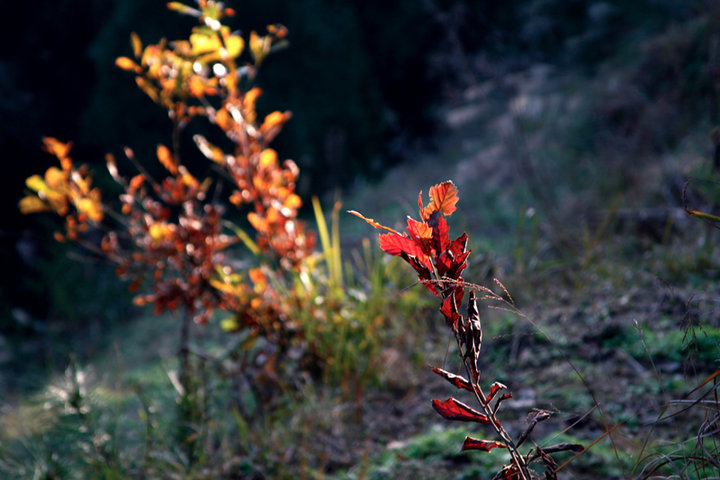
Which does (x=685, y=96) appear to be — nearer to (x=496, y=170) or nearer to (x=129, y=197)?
(x=496, y=170)

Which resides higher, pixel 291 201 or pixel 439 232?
pixel 291 201

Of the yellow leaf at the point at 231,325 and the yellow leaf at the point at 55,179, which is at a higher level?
the yellow leaf at the point at 55,179

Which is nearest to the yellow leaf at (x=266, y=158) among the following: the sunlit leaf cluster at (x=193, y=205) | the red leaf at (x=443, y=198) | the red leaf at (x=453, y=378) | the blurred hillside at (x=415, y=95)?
the sunlit leaf cluster at (x=193, y=205)

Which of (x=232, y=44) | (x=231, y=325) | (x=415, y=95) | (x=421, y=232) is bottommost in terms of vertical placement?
(x=421, y=232)

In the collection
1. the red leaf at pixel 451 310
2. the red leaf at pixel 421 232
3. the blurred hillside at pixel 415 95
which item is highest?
the blurred hillside at pixel 415 95

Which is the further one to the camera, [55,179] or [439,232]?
[55,179]

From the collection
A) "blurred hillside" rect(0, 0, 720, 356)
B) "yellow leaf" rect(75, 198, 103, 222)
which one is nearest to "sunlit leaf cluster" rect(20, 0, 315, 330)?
"yellow leaf" rect(75, 198, 103, 222)

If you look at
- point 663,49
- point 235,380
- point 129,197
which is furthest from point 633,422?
point 663,49

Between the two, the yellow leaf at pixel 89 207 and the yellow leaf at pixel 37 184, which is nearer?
the yellow leaf at pixel 37 184

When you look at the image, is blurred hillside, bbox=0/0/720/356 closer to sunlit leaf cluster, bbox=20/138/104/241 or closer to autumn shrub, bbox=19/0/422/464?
autumn shrub, bbox=19/0/422/464

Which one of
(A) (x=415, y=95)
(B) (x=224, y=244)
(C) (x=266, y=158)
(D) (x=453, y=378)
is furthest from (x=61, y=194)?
(A) (x=415, y=95)

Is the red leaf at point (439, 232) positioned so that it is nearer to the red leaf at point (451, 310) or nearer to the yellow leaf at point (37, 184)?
the red leaf at point (451, 310)

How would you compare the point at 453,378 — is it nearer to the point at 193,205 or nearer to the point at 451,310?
the point at 451,310

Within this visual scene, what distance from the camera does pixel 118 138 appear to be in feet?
17.6
